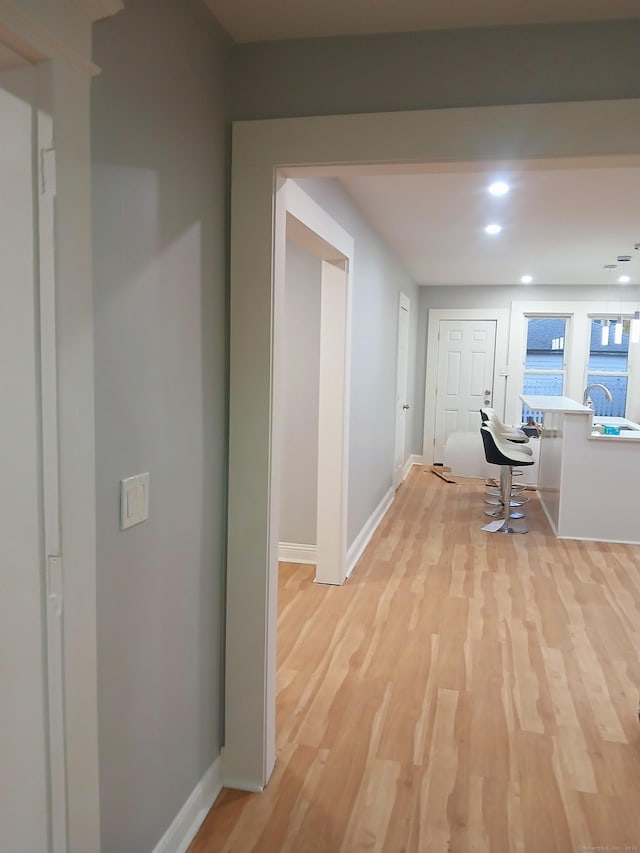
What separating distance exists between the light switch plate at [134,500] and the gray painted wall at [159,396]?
25 mm

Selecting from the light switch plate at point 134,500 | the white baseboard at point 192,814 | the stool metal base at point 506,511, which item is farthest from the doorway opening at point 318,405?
the stool metal base at point 506,511

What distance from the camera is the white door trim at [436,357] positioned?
8055mm

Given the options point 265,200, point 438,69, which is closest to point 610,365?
point 438,69

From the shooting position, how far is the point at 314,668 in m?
2.97

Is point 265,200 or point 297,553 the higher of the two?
point 265,200

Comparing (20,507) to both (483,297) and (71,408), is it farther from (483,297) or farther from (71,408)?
(483,297)

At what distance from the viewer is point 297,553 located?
14.5ft

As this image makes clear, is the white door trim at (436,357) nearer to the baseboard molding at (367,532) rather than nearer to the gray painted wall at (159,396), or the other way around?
the baseboard molding at (367,532)

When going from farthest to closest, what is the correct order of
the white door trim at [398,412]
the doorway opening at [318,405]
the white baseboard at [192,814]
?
the white door trim at [398,412], the doorway opening at [318,405], the white baseboard at [192,814]

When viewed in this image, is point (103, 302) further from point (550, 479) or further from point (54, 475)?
point (550, 479)

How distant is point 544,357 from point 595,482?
3.47 meters

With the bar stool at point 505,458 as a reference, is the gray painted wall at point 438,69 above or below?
above

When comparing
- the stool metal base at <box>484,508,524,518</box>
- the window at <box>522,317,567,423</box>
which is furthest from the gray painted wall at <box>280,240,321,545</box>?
the window at <box>522,317,567,423</box>

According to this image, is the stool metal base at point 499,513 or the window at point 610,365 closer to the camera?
the stool metal base at point 499,513
